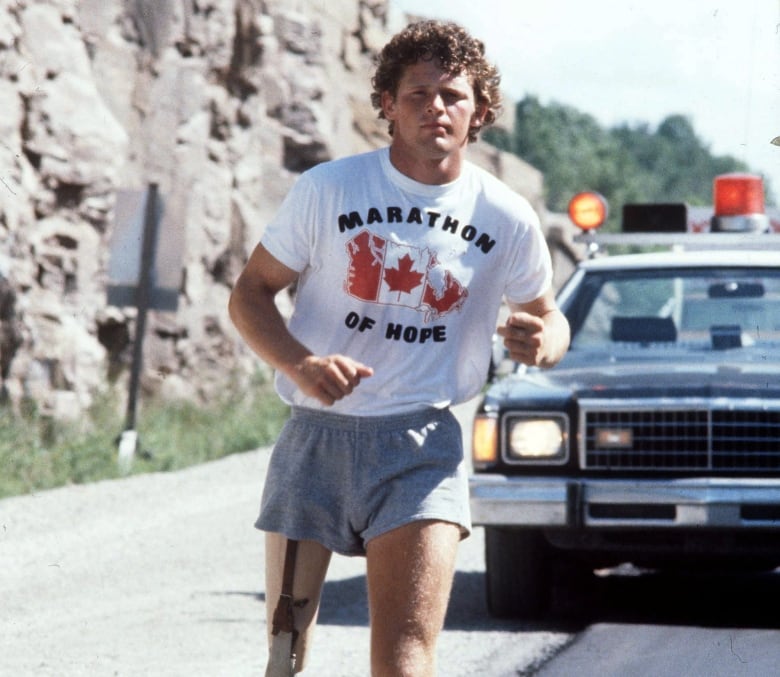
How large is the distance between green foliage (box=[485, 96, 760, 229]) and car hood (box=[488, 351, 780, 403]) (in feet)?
322

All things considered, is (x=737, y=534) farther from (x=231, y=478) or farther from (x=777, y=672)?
(x=231, y=478)

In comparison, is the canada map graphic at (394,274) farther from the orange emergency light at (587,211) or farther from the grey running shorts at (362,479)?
the orange emergency light at (587,211)

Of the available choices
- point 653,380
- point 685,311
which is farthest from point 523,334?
point 685,311

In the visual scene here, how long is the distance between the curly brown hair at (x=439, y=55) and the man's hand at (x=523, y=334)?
1.78 ft

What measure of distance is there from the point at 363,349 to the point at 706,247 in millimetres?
6525

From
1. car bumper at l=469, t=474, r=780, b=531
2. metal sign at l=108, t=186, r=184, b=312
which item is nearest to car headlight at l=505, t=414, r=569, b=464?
car bumper at l=469, t=474, r=780, b=531

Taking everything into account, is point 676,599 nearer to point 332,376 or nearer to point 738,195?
point 738,195

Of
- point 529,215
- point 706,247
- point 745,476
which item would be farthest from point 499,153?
point 529,215

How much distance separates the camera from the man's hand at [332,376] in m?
3.87

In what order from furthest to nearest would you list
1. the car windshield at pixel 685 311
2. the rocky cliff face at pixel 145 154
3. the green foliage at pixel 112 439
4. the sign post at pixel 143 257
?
the rocky cliff face at pixel 145 154, the sign post at pixel 143 257, the green foliage at pixel 112 439, the car windshield at pixel 685 311

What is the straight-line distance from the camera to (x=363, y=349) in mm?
4195

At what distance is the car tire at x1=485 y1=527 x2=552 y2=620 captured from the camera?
26.3 ft

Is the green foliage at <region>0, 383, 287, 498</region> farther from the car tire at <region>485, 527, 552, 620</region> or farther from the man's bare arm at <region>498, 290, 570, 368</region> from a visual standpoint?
the man's bare arm at <region>498, 290, 570, 368</region>

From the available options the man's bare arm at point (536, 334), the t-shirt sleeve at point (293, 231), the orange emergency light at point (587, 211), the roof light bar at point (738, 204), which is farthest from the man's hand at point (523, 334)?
the roof light bar at point (738, 204)
